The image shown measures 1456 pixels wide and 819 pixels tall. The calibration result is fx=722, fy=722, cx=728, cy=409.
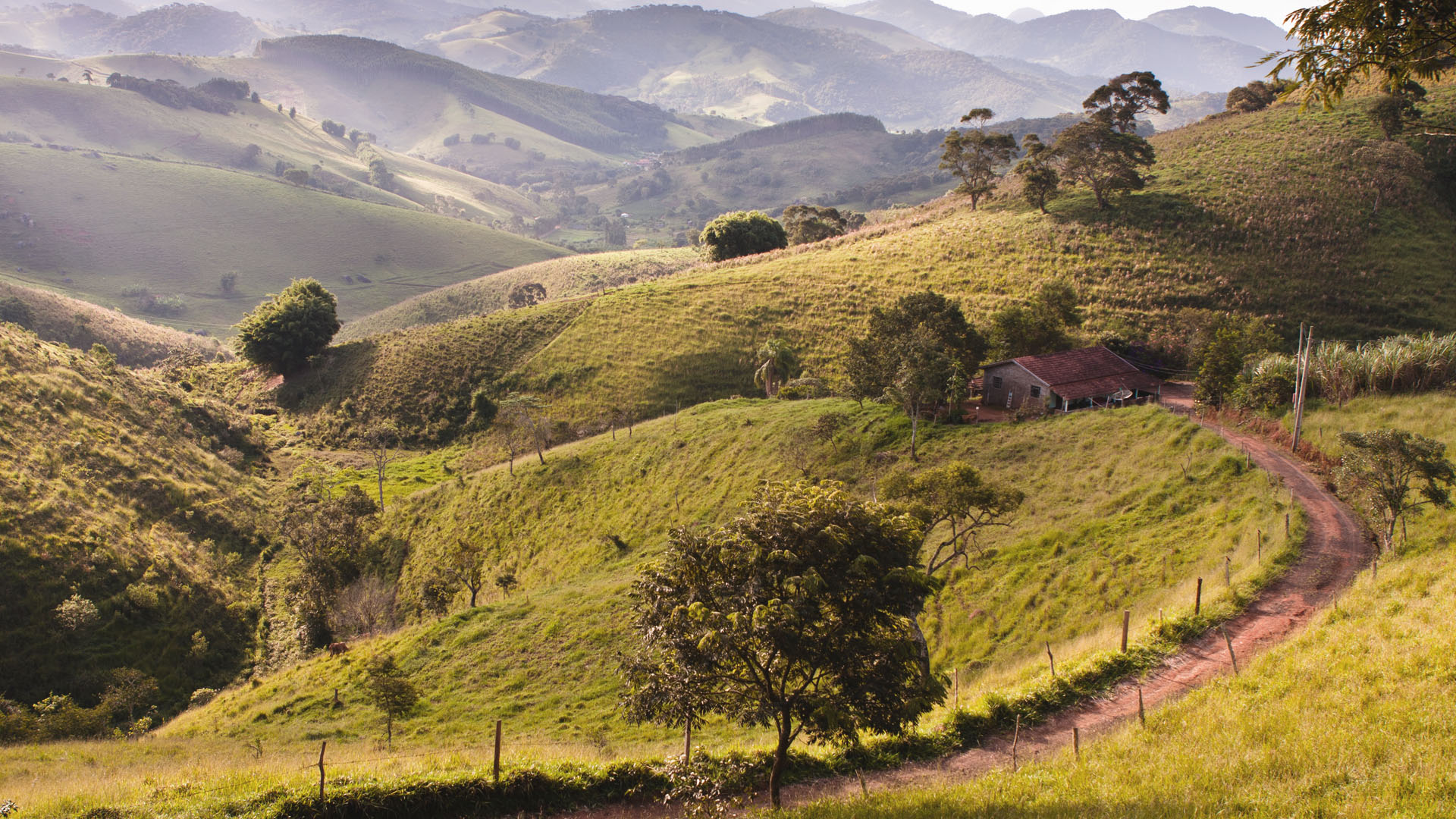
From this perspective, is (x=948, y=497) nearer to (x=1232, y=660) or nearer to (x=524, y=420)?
(x=1232, y=660)

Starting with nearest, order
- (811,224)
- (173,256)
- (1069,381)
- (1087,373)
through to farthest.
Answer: (1069,381), (1087,373), (811,224), (173,256)

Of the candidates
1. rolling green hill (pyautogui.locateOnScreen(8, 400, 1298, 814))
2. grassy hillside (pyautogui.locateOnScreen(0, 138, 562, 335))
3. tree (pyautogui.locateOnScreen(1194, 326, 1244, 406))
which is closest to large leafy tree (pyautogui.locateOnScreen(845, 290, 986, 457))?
rolling green hill (pyautogui.locateOnScreen(8, 400, 1298, 814))

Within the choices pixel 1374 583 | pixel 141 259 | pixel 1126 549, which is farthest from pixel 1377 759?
pixel 141 259

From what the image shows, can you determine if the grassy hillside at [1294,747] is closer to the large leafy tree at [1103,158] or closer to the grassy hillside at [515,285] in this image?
the large leafy tree at [1103,158]

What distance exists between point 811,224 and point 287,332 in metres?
76.8

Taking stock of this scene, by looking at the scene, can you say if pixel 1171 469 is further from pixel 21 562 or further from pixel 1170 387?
pixel 21 562

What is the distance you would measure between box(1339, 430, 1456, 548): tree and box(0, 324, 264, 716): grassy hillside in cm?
4696

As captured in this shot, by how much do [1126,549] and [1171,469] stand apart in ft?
22.0

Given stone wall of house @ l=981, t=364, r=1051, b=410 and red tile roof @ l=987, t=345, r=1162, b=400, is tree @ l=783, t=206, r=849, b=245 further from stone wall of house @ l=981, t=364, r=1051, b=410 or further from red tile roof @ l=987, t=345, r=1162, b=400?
red tile roof @ l=987, t=345, r=1162, b=400

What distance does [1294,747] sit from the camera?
11.2 meters

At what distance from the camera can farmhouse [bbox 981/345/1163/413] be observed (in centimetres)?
4262

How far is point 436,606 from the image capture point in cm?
4100

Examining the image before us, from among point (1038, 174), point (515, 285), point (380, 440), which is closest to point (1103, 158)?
point (1038, 174)

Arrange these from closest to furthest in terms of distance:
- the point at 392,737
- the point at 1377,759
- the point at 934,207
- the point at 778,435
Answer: the point at 1377,759 < the point at 392,737 < the point at 778,435 < the point at 934,207
